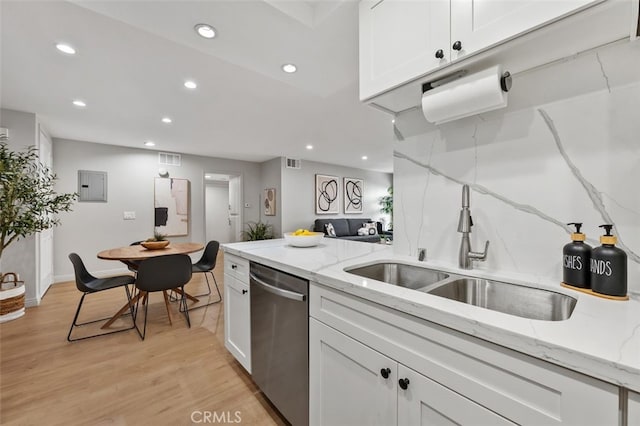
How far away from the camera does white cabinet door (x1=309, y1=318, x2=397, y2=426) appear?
0.94 metres

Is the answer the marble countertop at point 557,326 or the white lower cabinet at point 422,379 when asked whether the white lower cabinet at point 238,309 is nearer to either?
the white lower cabinet at point 422,379

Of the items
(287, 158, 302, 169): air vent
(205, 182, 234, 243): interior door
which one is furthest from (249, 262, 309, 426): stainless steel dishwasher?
(205, 182, 234, 243): interior door

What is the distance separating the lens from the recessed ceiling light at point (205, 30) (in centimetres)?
167

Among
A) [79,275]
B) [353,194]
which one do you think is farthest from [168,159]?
[353,194]

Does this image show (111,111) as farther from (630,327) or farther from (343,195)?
(343,195)

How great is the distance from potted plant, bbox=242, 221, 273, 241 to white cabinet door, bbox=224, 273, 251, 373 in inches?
175

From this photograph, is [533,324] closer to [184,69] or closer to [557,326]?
[557,326]

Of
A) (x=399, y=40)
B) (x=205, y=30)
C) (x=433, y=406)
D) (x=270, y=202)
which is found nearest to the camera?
(x=433, y=406)

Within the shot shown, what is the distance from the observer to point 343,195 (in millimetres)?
7762

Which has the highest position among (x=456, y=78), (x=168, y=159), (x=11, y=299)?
(x=168, y=159)

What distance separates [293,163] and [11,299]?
5.06 meters

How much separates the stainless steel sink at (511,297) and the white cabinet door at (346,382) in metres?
0.36

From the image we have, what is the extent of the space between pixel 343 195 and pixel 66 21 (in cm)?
652

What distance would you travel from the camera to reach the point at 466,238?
1.28 m
